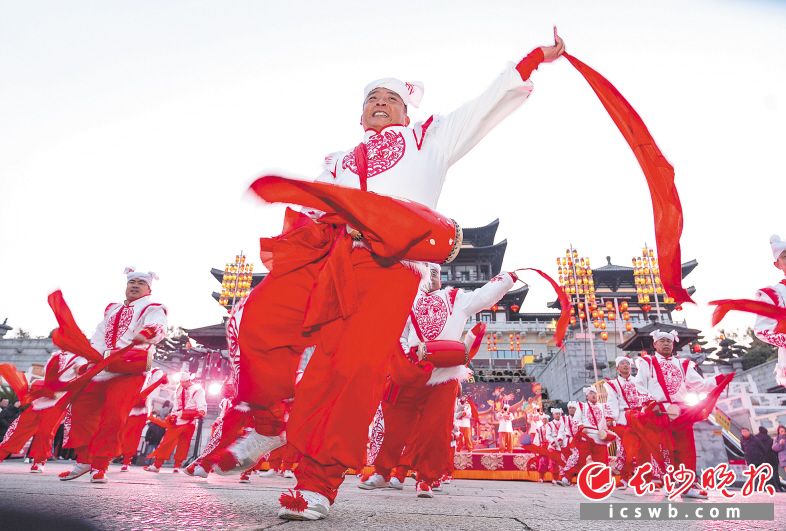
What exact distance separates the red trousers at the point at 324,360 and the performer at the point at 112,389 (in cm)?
216

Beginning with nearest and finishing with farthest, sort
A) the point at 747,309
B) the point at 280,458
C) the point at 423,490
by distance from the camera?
the point at 747,309 → the point at 423,490 → the point at 280,458

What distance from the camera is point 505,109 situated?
2.48 m

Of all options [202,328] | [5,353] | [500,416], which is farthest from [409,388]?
[5,353]

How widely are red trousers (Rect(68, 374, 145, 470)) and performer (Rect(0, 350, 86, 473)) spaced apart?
1.85ft

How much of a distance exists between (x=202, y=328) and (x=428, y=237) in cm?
2264

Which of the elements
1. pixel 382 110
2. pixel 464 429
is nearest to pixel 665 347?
pixel 382 110

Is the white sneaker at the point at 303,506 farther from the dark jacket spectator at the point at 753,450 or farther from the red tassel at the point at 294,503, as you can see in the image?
the dark jacket spectator at the point at 753,450

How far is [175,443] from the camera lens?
8.52 meters

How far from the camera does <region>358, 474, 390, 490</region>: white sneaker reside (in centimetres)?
412

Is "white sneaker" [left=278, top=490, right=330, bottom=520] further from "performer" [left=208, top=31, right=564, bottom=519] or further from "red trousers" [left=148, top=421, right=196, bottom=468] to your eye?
"red trousers" [left=148, top=421, right=196, bottom=468]

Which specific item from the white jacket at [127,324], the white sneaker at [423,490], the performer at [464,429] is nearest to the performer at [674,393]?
the white sneaker at [423,490]

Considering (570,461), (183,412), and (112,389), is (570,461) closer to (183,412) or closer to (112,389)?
(183,412)

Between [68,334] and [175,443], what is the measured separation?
217 inches

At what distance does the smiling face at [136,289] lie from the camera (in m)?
4.40
